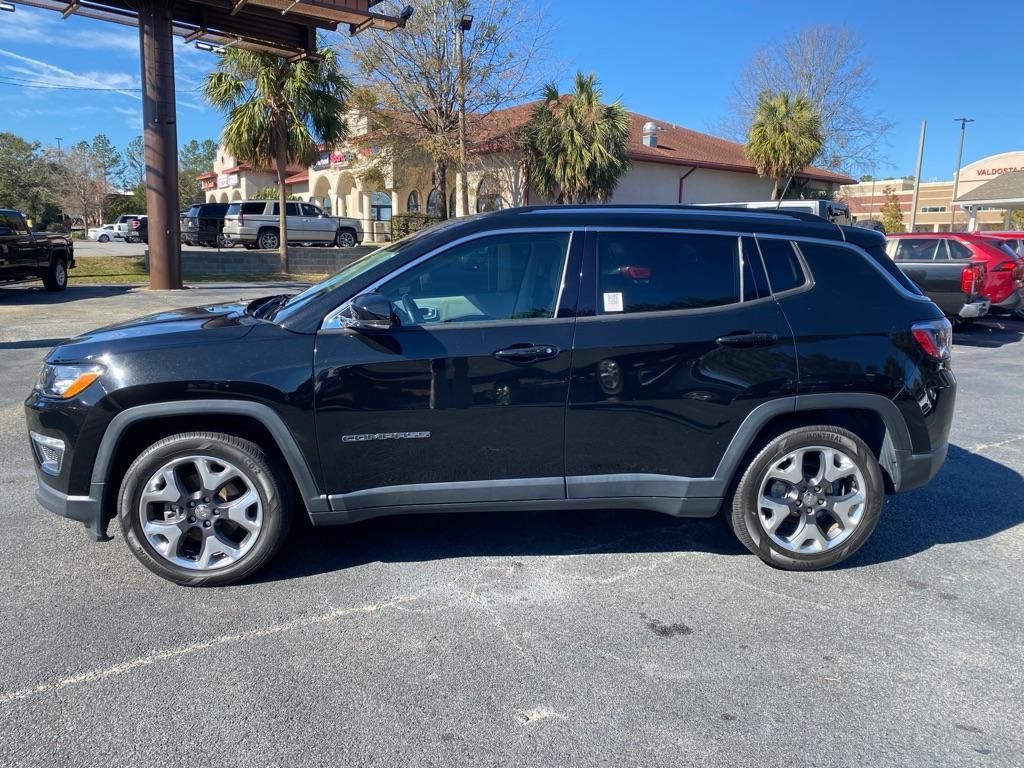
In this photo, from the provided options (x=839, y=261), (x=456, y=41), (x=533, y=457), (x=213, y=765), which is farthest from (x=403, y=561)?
(x=456, y=41)

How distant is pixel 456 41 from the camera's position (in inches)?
943

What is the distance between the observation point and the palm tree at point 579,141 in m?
24.2

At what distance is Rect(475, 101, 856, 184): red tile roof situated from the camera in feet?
83.7

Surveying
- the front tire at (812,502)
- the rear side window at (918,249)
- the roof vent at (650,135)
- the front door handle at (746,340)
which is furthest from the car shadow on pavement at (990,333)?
the roof vent at (650,135)

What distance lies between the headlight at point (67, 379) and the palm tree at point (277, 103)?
794 inches

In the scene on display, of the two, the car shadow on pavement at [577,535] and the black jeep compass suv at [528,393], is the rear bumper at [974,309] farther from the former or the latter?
the black jeep compass suv at [528,393]

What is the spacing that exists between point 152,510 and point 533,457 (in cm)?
186

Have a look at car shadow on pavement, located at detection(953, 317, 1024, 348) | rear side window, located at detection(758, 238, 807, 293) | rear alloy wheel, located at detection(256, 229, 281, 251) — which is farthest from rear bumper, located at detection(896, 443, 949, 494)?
rear alloy wheel, located at detection(256, 229, 281, 251)

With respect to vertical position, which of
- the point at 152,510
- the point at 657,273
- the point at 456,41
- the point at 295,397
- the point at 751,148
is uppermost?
the point at 456,41

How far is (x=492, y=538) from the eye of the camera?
438 cm

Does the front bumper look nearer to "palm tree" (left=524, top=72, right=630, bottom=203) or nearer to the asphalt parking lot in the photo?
the asphalt parking lot

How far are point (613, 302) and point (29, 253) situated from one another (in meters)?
16.2

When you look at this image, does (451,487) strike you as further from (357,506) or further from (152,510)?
(152,510)

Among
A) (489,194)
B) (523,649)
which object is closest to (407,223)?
(489,194)
